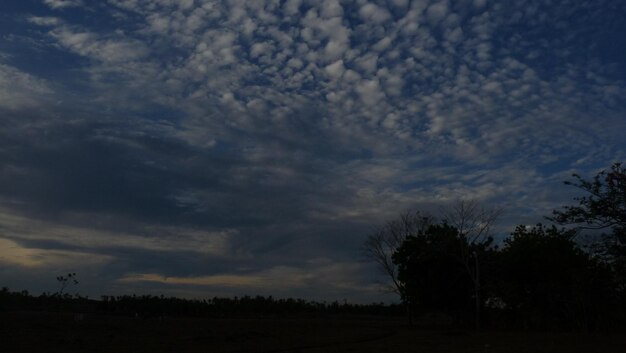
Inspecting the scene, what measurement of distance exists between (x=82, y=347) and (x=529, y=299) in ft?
102

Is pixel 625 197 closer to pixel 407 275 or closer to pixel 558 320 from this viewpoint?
pixel 558 320

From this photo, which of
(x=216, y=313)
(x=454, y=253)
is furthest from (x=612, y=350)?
(x=216, y=313)

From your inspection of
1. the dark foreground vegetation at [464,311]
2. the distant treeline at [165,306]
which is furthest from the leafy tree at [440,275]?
the distant treeline at [165,306]

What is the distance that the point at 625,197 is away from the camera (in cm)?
2472

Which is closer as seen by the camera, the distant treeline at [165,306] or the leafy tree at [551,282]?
the leafy tree at [551,282]

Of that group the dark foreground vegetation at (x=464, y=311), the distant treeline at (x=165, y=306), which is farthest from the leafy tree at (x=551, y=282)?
the distant treeline at (x=165, y=306)

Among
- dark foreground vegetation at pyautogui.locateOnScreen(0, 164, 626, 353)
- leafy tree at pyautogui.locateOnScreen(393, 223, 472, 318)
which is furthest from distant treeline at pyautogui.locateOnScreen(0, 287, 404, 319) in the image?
leafy tree at pyautogui.locateOnScreen(393, 223, 472, 318)

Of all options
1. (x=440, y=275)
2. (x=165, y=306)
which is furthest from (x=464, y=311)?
(x=165, y=306)

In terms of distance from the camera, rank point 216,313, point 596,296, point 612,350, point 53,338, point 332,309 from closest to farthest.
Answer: point 612,350 < point 53,338 < point 596,296 < point 216,313 < point 332,309

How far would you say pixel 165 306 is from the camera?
212 feet

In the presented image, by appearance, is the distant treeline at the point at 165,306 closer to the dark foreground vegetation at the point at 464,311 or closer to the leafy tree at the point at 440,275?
the dark foreground vegetation at the point at 464,311

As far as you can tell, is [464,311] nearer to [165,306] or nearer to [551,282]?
[551,282]

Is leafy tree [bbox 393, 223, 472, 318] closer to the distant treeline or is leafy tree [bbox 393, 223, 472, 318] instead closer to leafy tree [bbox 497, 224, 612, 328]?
leafy tree [bbox 497, 224, 612, 328]

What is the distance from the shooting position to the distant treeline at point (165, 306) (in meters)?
55.0
